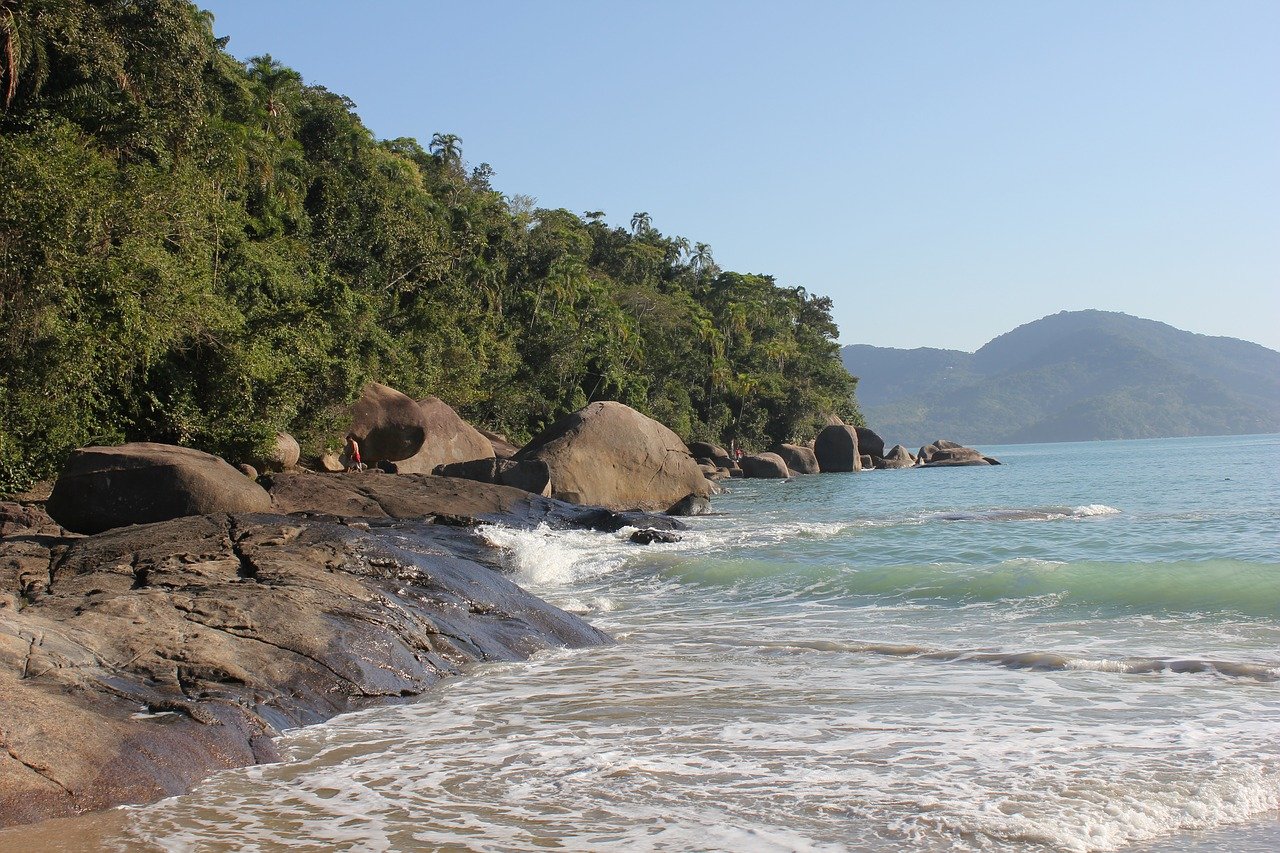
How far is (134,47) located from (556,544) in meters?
15.4

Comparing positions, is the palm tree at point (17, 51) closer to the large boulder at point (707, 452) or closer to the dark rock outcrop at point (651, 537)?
the dark rock outcrop at point (651, 537)

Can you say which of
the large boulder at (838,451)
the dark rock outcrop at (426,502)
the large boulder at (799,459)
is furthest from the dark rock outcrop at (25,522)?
the large boulder at (838,451)

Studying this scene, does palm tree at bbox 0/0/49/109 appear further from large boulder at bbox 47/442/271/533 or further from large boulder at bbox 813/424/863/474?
large boulder at bbox 813/424/863/474

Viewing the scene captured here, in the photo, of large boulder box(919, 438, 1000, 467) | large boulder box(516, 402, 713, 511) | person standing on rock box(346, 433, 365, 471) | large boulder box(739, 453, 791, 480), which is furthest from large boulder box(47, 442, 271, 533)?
large boulder box(919, 438, 1000, 467)

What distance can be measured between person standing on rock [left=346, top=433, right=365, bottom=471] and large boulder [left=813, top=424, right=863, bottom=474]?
3371cm

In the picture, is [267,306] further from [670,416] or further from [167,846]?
[670,416]

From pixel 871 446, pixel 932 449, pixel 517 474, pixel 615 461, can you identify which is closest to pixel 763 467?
pixel 871 446

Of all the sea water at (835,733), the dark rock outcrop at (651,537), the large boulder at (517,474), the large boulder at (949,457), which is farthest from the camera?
the large boulder at (949,457)

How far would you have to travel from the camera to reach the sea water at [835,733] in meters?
4.53

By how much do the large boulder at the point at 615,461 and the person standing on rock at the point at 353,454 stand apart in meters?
3.64

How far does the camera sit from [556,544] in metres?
16.1

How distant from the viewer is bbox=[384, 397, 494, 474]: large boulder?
81.0ft

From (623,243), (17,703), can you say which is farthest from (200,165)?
(623,243)

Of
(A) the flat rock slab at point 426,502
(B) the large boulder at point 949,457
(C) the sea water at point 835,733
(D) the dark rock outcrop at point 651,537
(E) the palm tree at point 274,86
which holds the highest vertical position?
(E) the palm tree at point 274,86
